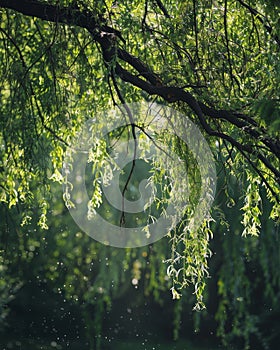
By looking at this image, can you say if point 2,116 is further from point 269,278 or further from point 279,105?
point 269,278

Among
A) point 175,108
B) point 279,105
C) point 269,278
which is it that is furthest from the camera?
point 269,278

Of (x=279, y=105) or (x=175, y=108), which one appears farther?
(x=175, y=108)

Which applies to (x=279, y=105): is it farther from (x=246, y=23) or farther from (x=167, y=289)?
(x=167, y=289)

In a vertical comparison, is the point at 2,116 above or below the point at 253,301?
below

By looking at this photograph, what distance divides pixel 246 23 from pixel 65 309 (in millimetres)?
4273

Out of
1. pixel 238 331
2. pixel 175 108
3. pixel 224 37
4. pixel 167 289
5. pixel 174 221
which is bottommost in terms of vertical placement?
pixel 174 221

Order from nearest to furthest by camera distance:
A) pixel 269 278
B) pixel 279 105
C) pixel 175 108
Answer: pixel 279 105 < pixel 175 108 < pixel 269 278

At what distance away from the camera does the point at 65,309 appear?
636 cm

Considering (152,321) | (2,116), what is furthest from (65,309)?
(2,116)

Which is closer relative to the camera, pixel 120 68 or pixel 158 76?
pixel 120 68

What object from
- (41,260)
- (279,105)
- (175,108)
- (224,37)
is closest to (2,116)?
(175,108)

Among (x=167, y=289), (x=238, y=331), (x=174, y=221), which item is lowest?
(x=174, y=221)

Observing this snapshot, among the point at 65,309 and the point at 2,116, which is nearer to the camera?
the point at 2,116

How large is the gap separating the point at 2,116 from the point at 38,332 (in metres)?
3.98
